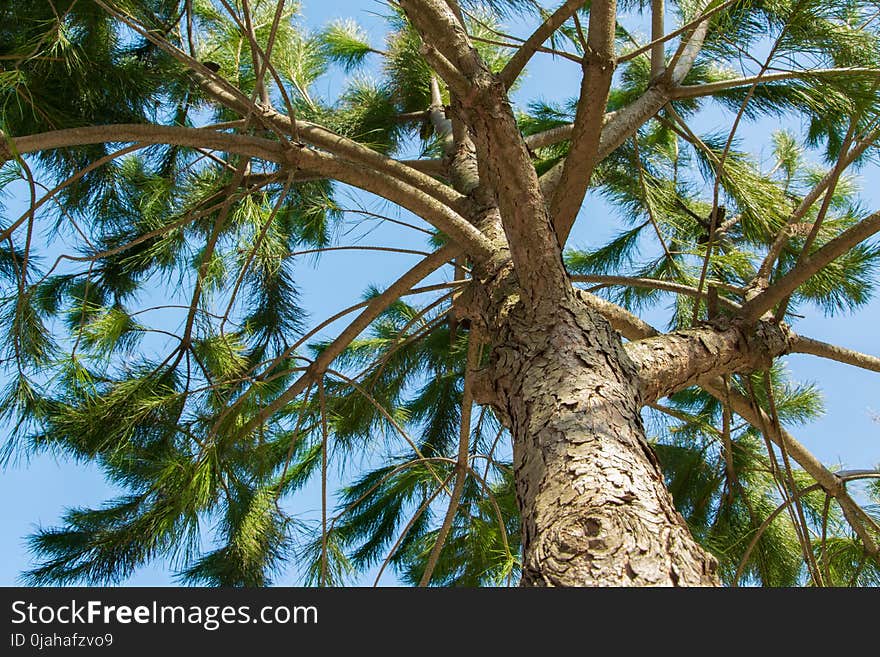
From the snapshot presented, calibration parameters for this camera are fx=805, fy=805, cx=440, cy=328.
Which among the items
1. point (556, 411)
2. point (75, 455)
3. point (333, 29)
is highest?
point (333, 29)

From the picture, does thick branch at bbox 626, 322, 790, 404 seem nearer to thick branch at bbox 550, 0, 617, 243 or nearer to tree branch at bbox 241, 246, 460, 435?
thick branch at bbox 550, 0, 617, 243

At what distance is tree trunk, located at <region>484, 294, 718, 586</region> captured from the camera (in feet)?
2.81

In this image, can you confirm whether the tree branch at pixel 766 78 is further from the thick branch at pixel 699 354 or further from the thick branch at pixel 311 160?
the thick branch at pixel 311 160

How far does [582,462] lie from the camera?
977 millimetres

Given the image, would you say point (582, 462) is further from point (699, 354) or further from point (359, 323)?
point (359, 323)

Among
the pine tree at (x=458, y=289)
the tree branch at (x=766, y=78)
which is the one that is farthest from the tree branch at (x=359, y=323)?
the tree branch at (x=766, y=78)

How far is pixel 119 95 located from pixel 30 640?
64.7 inches

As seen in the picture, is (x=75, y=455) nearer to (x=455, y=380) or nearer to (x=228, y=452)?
(x=228, y=452)

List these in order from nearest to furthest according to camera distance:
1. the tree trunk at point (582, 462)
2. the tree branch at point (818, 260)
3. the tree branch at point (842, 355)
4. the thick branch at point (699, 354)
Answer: the tree trunk at point (582, 462)
the thick branch at point (699, 354)
the tree branch at point (818, 260)
the tree branch at point (842, 355)

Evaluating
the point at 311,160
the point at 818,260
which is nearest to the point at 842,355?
the point at 818,260

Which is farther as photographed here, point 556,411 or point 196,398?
point 196,398

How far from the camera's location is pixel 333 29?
377 centimetres

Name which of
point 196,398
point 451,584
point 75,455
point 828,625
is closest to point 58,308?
point 75,455

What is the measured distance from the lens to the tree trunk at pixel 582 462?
0.86m
